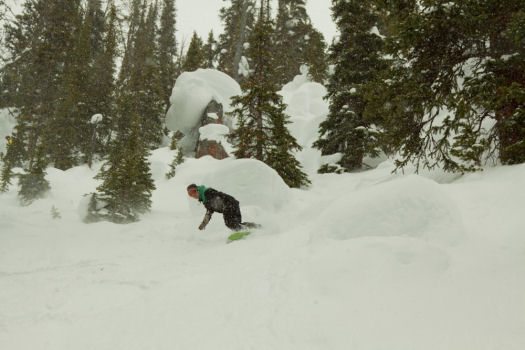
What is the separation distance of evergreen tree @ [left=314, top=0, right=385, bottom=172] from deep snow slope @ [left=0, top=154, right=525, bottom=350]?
291 inches

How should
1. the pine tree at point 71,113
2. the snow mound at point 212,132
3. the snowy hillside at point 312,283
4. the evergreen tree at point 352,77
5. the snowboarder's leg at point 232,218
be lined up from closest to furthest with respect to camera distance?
the snowy hillside at point 312,283
the snowboarder's leg at point 232,218
the evergreen tree at point 352,77
the snow mound at point 212,132
the pine tree at point 71,113

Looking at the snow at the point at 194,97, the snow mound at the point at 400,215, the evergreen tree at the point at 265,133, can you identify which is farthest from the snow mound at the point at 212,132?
the snow mound at the point at 400,215

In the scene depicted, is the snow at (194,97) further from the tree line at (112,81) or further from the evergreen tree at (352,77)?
the evergreen tree at (352,77)

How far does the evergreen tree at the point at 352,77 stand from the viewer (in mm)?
14250

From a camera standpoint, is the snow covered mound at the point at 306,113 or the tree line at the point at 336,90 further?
the snow covered mound at the point at 306,113

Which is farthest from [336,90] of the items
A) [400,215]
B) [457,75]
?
[400,215]

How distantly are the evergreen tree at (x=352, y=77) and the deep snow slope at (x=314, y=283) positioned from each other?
740 cm

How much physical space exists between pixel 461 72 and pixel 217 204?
287 inches

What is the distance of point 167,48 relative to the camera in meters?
38.9

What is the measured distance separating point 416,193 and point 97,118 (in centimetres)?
2644

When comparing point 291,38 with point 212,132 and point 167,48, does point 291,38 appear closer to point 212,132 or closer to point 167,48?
point 167,48

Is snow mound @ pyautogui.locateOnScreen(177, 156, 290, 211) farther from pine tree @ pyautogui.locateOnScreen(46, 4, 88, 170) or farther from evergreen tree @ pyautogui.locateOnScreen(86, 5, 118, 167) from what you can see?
evergreen tree @ pyautogui.locateOnScreen(86, 5, 118, 167)

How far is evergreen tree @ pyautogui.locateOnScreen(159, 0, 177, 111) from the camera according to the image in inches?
1406

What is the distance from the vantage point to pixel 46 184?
15883mm
